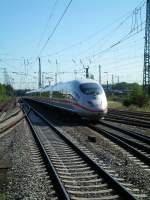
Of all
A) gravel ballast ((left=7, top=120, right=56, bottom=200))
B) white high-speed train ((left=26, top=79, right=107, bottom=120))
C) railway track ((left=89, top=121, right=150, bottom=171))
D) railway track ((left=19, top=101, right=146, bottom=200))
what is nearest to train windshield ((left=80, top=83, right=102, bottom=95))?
white high-speed train ((left=26, top=79, right=107, bottom=120))

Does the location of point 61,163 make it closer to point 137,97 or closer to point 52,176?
point 52,176

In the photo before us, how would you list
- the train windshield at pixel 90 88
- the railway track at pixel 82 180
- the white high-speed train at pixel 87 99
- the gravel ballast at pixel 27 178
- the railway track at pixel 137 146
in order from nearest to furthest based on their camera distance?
the railway track at pixel 82 180 → the gravel ballast at pixel 27 178 → the railway track at pixel 137 146 → the white high-speed train at pixel 87 99 → the train windshield at pixel 90 88

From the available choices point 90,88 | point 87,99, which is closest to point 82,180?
point 87,99

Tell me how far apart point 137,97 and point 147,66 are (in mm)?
4723

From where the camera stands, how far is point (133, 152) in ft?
43.2

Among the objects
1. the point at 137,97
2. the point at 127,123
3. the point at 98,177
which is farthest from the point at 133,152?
the point at 137,97

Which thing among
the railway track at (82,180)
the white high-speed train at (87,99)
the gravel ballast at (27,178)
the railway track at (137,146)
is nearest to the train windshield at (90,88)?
the white high-speed train at (87,99)

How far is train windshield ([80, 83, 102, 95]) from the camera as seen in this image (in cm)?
2488

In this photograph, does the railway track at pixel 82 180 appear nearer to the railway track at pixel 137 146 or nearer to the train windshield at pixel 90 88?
the railway track at pixel 137 146

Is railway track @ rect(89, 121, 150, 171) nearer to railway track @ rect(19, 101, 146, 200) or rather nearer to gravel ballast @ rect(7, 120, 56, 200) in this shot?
railway track @ rect(19, 101, 146, 200)

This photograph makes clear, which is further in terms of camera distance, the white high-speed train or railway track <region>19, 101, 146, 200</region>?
the white high-speed train

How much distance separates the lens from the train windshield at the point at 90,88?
81.6ft

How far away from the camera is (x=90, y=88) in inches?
991

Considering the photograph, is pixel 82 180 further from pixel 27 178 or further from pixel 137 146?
pixel 137 146
